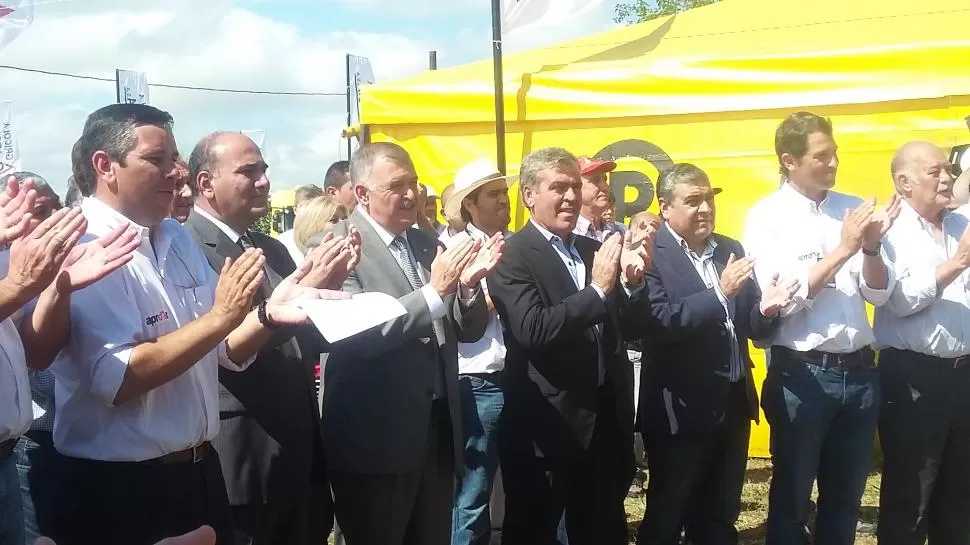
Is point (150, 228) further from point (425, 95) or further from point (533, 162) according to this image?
point (425, 95)

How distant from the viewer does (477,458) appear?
14.4 ft

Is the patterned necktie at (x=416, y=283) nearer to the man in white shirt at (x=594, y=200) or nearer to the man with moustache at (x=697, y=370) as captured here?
the man with moustache at (x=697, y=370)

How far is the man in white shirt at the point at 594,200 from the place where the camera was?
4.80 meters

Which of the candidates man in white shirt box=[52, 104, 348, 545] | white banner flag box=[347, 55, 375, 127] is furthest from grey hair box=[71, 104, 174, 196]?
white banner flag box=[347, 55, 375, 127]

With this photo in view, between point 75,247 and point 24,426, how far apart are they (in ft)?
2.00

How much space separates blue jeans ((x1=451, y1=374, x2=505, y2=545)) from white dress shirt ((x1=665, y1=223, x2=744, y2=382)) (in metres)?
1.17

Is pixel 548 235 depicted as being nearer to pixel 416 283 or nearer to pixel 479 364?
pixel 416 283

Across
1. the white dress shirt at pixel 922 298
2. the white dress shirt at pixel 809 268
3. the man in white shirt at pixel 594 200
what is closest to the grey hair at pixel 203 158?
the man in white shirt at pixel 594 200

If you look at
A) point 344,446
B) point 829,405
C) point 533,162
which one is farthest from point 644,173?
point 344,446

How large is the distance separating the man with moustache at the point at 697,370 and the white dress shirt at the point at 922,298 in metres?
0.56

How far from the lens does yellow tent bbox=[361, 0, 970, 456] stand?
5.11 metres

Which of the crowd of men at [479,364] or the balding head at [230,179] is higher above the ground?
the balding head at [230,179]

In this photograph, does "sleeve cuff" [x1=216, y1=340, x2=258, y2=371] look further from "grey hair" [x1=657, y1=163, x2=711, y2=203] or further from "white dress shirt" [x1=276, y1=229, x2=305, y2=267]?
"grey hair" [x1=657, y1=163, x2=711, y2=203]

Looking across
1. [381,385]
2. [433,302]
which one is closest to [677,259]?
[433,302]
